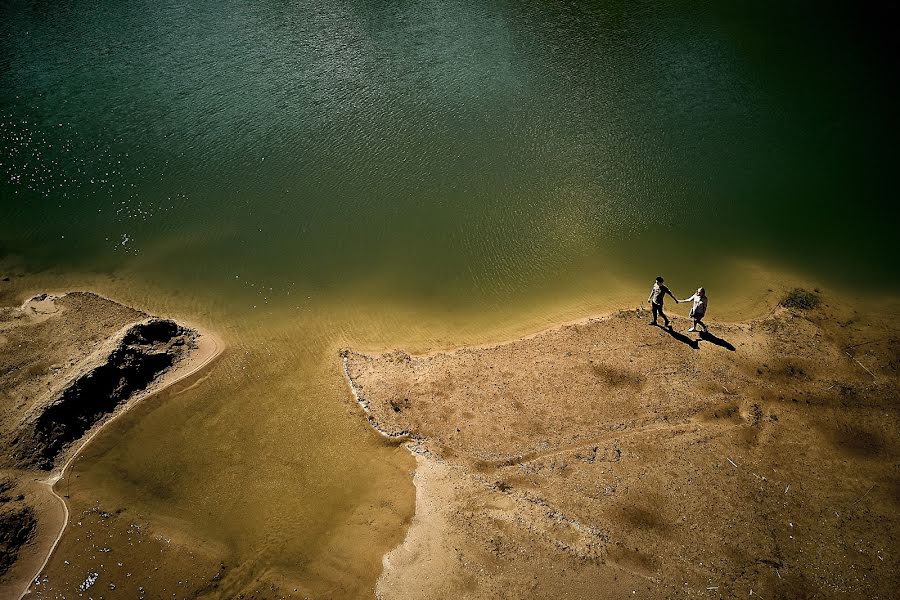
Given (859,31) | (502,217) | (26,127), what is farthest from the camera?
(859,31)

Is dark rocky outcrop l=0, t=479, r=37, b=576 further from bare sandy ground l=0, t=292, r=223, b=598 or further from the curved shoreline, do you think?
the curved shoreline

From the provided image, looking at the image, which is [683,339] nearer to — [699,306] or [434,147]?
[699,306]

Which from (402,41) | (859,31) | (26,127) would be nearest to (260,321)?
(26,127)

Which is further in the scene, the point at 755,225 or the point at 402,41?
the point at 402,41

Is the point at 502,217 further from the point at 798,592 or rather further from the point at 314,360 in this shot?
the point at 798,592

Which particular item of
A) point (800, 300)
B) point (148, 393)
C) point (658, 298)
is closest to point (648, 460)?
point (658, 298)

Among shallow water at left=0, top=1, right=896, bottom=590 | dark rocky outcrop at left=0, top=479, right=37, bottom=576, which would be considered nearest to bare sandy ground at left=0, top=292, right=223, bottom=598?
dark rocky outcrop at left=0, top=479, right=37, bottom=576
